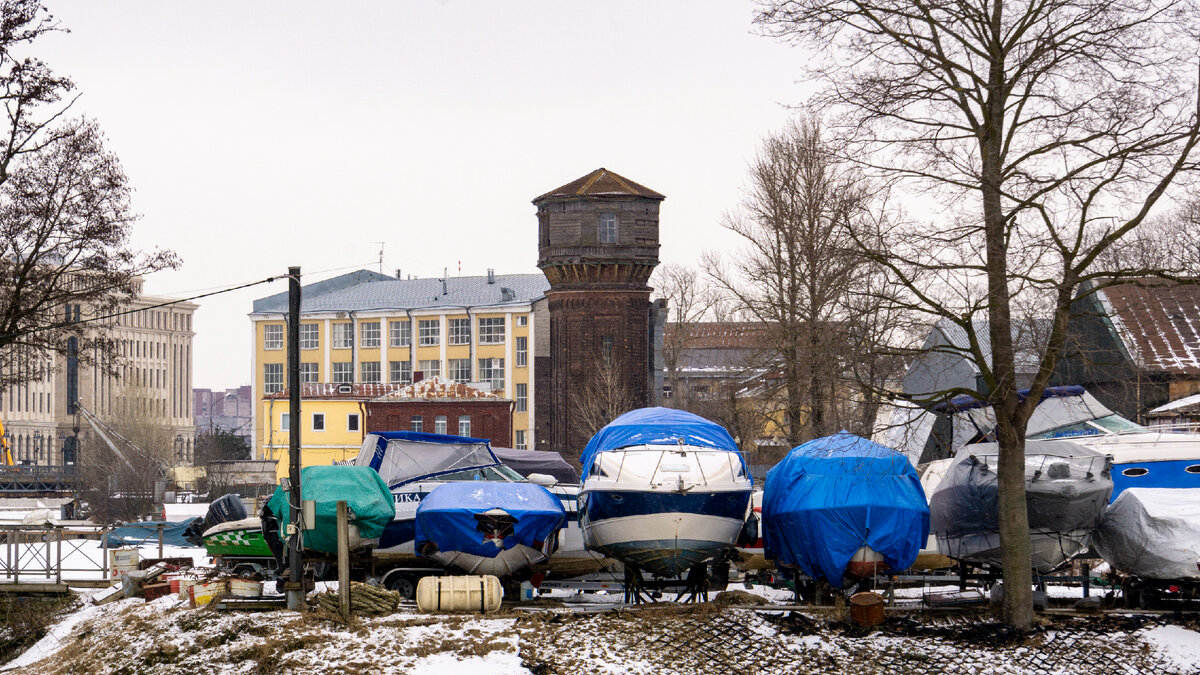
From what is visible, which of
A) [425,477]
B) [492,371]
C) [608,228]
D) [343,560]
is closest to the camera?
[343,560]

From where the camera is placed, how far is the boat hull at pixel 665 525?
22219mm

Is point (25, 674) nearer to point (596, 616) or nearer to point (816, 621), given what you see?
point (596, 616)

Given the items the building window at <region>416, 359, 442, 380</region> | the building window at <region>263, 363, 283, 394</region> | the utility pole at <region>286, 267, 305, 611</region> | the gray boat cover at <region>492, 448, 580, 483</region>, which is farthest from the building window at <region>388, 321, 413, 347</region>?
the utility pole at <region>286, 267, 305, 611</region>

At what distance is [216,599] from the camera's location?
77.0 feet

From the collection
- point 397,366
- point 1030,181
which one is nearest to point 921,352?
point 1030,181

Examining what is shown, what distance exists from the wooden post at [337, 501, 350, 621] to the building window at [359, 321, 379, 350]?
83.6 meters

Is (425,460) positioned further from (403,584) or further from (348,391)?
(348,391)

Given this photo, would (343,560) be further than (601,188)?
No

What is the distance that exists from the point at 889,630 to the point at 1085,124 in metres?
7.77

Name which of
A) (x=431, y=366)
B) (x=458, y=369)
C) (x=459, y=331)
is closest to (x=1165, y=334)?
(x=458, y=369)

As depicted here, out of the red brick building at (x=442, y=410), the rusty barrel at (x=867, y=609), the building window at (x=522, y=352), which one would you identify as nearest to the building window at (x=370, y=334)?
the building window at (x=522, y=352)

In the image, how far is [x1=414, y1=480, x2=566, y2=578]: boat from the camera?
22.8m

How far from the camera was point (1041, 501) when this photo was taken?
2200 centimetres

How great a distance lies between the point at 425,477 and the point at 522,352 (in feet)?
237
